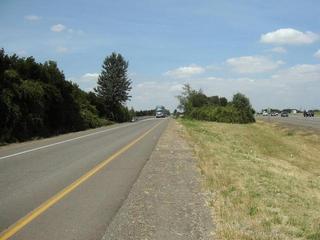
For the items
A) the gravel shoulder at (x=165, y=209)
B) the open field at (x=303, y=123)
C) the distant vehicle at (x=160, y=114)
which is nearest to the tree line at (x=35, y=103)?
the gravel shoulder at (x=165, y=209)

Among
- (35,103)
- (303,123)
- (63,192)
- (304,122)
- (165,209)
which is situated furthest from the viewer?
(304,122)

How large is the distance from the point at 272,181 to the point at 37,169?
6653 mm


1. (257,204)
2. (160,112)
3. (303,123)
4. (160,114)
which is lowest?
(303,123)

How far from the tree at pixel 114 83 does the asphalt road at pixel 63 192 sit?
230 ft

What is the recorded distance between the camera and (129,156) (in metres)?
17.6

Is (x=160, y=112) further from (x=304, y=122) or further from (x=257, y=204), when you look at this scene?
(x=257, y=204)

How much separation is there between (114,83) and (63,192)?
262ft

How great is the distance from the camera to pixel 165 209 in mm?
8672

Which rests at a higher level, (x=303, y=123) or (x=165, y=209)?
(x=165, y=209)

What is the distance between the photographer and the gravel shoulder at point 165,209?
7.15m

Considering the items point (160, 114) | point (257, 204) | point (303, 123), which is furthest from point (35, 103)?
point (160, 114)

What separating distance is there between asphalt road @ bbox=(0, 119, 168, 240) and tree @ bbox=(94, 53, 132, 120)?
70.0 m

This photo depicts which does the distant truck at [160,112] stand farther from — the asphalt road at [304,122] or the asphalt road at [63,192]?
the asphalt road at [63,192]

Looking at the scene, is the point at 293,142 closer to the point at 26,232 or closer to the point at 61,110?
the point at 61,110
